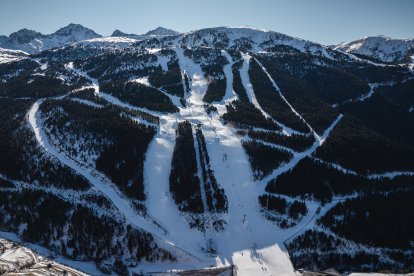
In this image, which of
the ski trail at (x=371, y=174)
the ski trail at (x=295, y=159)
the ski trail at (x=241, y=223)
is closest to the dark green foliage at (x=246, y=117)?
the ski trail at (x=241, y=223)

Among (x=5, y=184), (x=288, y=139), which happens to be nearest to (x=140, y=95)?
(x=288, y=139)

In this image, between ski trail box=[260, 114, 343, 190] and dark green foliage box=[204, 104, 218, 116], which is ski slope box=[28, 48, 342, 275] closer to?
ski trail box=[260, 114, 343, 190]

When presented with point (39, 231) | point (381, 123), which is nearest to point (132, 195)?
point (39, 231)

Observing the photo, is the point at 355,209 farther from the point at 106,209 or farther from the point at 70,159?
the point at 70,159

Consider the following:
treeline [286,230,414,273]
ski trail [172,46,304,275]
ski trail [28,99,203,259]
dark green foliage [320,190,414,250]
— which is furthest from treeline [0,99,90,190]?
dark green foliage [320,190,414,250]

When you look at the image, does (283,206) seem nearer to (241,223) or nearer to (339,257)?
(241,223)

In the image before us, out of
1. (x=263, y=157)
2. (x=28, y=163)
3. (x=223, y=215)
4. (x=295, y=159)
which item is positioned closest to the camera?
(x=223, y=215)
